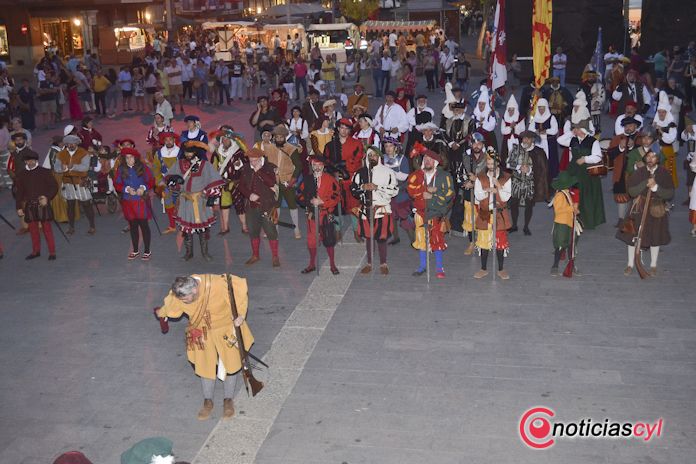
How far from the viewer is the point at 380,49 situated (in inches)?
1345

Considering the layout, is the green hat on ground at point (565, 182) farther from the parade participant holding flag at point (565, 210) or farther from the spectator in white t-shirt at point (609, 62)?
the spectator in white t-shirt at point (609, 62)

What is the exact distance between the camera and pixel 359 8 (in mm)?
71188

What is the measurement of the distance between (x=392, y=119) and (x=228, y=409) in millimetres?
9779

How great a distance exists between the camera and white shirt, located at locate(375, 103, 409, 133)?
16.8 meters

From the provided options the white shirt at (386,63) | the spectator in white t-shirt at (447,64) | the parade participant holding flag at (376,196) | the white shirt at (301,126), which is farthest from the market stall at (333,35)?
the parade participant holding flag at (376,196)

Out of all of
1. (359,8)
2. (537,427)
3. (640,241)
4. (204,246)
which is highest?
(359,8)

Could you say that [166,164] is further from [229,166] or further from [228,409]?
[228,409]

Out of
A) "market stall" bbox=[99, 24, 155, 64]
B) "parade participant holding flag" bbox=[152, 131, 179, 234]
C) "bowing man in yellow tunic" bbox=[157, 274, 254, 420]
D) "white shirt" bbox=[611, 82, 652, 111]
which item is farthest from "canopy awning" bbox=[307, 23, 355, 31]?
"bowing man in yellow tunic" bbox=[157, 274, 254, 420]

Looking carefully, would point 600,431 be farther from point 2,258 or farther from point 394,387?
point 2,258

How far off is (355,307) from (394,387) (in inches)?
89.4

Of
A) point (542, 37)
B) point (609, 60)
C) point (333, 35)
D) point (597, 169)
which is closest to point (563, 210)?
point (597, 169)

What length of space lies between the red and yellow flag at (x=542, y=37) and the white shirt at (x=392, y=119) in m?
2.72

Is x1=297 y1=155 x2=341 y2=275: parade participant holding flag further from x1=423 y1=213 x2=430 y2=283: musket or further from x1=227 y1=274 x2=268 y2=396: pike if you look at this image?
x1=227 y1=274 x2=268 y2=396: pike

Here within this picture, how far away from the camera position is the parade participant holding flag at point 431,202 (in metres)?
11.1
